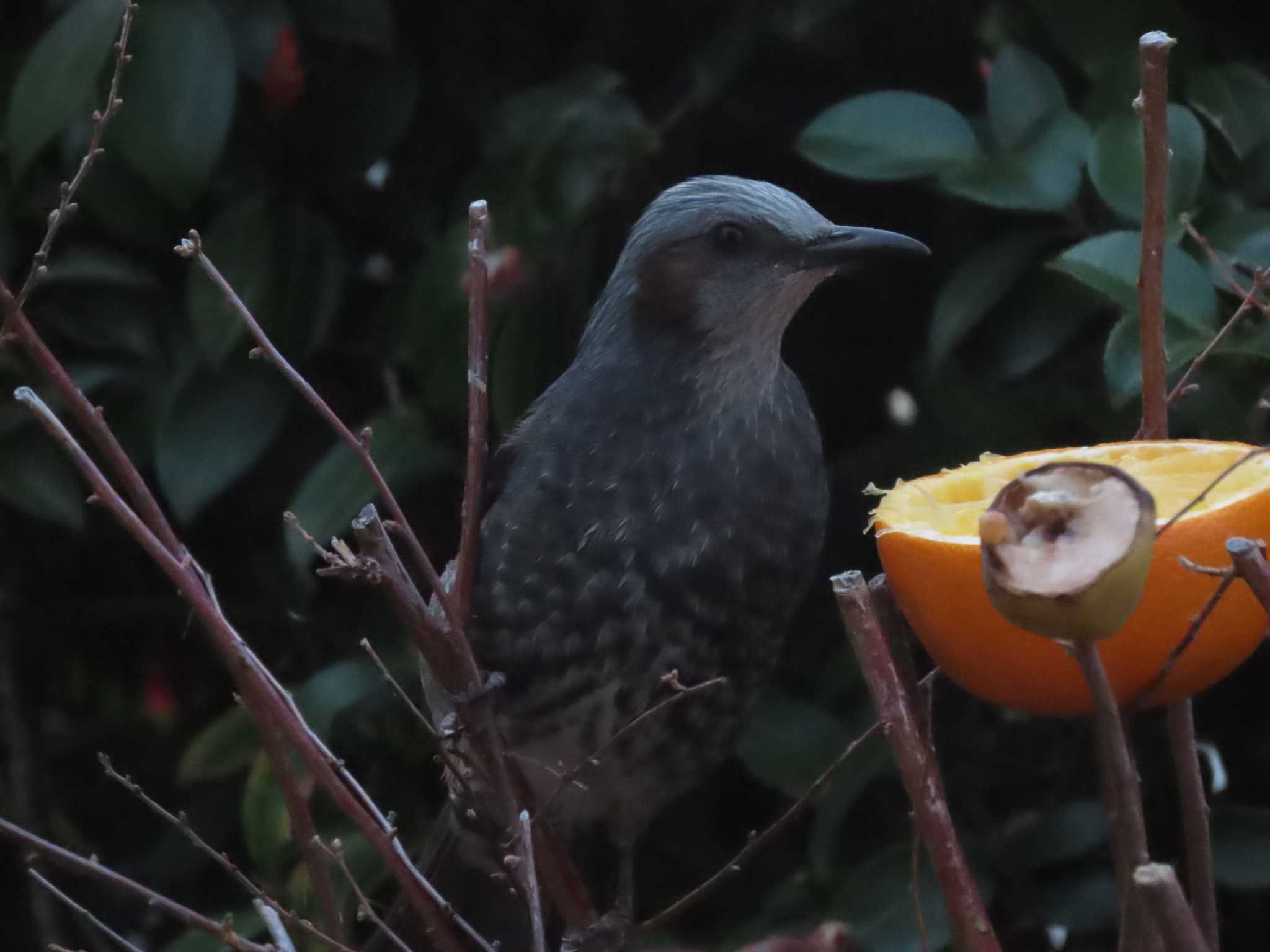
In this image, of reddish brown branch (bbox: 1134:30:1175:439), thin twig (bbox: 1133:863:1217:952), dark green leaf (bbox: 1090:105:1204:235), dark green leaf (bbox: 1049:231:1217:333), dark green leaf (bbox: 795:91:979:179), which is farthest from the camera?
dark green leaf (bbox: 795:91:979:179)

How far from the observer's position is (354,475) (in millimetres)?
1863

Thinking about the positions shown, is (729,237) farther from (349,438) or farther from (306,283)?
(349,438)

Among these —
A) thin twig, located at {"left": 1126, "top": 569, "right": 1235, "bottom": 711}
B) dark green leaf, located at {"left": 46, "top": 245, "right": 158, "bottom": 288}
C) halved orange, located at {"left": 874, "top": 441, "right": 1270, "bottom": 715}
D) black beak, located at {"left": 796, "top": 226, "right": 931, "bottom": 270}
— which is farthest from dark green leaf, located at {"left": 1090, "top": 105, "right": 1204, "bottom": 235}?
dark green leaf, located at {"left": 46, "top": 245, "right": 158, "bottom": 288}

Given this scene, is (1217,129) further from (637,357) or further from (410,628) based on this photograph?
(410,628)

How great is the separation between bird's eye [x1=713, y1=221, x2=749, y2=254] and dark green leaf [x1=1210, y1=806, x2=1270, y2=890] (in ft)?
2.38

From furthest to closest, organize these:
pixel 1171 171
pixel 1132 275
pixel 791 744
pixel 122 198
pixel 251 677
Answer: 1. pixel 122 198
2. pixel 791 744
3. pixel 1171 171
4. pixel 1132 275
5. pixel 251 677

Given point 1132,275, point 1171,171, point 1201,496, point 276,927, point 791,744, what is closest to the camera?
point 1201,496

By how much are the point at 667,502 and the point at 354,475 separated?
395 millimetres

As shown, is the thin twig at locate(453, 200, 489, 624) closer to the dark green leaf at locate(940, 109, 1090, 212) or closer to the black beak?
the black beak

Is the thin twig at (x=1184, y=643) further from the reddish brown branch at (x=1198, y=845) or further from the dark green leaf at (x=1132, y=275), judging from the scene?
the dark green leaf at (x=1132, y=275)

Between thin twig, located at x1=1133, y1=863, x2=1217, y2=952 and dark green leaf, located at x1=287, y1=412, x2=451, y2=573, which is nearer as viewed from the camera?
thin twig, located at x1=1133, y1=863, x2=1217, y2=952

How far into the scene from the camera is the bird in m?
1.64

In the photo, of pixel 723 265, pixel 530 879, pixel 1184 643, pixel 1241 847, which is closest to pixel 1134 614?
pixel 1184 643

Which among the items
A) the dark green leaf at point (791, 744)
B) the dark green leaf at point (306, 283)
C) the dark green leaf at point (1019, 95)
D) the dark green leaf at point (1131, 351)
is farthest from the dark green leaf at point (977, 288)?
the dark green leaf at point (306, 283)
